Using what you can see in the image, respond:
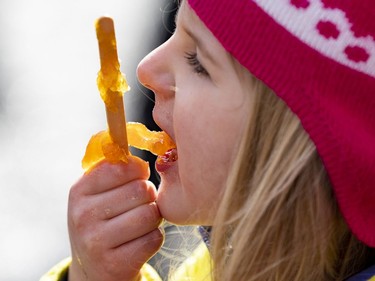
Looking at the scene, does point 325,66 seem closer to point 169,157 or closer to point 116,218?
point 169,157

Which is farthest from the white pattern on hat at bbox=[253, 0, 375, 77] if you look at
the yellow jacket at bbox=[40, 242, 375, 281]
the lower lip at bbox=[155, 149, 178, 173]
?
the yellow jacket at bbox=[40, 242, 375, 281]

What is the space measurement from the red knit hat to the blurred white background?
1498mm

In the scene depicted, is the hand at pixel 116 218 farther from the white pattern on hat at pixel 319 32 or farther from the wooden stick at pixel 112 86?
the white pattern on hat at pixel 319 32

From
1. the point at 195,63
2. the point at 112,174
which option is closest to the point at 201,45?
the point at 195,63

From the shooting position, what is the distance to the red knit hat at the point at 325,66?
0.99m

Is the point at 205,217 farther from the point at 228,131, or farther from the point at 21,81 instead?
the point at 21,81

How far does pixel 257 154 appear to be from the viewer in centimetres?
108

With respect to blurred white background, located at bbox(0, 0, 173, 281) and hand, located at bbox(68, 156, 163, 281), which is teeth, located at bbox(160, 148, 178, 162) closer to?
hand, located at bbox(68, 156, 163, 281)

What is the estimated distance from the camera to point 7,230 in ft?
7.98

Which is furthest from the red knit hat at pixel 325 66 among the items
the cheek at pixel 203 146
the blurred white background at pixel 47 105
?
the blurred white background at pixel 47 105

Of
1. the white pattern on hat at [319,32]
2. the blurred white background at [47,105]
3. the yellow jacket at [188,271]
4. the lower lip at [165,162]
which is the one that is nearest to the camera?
the white pattern on hat at [319,32]

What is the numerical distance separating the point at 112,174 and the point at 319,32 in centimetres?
42

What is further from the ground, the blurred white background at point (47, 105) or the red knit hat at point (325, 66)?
the red knit hat at point (325, 66)

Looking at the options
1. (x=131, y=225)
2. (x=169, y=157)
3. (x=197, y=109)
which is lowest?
(x=131, y=225)
